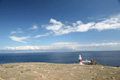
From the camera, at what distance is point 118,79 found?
1141 centimetres

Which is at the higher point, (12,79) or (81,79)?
(12,79)

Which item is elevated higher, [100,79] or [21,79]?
[21,79]

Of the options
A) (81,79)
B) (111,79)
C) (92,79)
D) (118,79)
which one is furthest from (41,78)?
(118,79)

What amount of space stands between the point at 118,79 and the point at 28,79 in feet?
35.0

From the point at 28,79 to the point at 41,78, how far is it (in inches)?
58.0

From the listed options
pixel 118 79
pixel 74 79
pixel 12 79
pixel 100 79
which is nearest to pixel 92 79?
pixel 100 79

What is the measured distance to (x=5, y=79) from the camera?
34.4 feet

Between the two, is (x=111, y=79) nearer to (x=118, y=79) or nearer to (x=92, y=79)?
(x=118, y=79)

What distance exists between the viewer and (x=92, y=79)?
11445mm

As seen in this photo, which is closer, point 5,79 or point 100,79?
point 5,79

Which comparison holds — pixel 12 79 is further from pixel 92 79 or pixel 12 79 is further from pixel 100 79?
pixel 100 79

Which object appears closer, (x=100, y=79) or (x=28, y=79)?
(x=28, y=79)

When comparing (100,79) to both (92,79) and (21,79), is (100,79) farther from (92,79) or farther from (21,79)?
(21,79)

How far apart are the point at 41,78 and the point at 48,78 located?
0.84 meters
